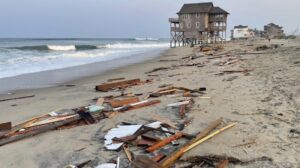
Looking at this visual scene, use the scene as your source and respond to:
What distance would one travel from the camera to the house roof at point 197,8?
57.2 m

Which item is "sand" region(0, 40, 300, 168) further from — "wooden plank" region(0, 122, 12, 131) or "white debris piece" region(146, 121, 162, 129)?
"wooden plank" region(0, 122, 12, 131)

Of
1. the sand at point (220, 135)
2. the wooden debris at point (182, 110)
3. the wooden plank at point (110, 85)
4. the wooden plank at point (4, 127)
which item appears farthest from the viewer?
the wooden plank at point (110, 85)

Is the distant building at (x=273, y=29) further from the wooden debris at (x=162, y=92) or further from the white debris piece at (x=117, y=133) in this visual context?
the white debris piece at (x=117, y=133)

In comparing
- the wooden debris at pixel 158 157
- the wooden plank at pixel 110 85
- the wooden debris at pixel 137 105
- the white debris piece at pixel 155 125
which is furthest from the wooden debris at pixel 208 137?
the wooden plank at pixel 110 85

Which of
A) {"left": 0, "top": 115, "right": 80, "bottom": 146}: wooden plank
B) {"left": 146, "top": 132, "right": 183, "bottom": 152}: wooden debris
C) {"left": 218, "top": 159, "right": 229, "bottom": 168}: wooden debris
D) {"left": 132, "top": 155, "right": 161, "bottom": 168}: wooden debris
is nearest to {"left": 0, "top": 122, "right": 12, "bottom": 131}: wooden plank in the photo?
{"left": 0, "top": 115, "right": 80, "bottom": 146}: wooden plank

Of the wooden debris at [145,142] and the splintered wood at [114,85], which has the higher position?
the wooden debris at [145,142]

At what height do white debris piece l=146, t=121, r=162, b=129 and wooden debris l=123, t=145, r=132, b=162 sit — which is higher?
white debris piece l=146, t=121, r=162, b=129

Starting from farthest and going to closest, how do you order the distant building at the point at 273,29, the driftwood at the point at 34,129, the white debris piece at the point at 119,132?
the distant building at the point at 273,29, the driftwood at the point at 34,129, the white debris piece at the point at 119,132

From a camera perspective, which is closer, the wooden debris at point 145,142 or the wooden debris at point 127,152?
the wooden debris at point 127,152

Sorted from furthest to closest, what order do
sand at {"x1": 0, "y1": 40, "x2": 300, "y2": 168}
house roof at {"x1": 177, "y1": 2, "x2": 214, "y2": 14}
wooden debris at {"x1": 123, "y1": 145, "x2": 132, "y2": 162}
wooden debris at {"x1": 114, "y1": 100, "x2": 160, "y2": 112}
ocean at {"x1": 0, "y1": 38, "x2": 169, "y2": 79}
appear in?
1. house roof at {"x1": 177, "y1": 2, "x2": 214, "y2": 14}
2. ocean at {"x1": 0, "y1": 38, "x2": 169, "y2": 79}
3. wooden debris at {"x1": 114, "y1": 100, "x2": 160, "y2": 112}
4. sand at {"x1": 0, "y1": 40, "x2": 300, "y2": 168}
5. wooden debris at {"x1": 123, "y1": 145, "x2": 132, "y2": 162}

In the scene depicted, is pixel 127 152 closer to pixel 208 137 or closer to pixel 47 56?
pixel 208 137

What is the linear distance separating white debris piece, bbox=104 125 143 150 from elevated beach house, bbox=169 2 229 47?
2069 inches

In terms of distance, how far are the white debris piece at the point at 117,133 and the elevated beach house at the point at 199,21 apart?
172ft

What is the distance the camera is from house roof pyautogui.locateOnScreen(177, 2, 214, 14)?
188 ft
